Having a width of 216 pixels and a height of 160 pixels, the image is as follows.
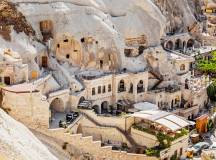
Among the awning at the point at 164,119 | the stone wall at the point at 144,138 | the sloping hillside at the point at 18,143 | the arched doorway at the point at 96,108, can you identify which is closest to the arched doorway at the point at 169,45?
the arched doorway at the point at 96,108

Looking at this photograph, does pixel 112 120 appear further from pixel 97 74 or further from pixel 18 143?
pixel 18 143

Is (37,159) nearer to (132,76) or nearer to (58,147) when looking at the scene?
(58,147)

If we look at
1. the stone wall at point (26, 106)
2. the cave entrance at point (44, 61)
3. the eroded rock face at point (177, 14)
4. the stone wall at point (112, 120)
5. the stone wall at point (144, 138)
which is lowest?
the stone wall at point (144, 138)

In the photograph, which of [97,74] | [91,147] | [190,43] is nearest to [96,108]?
[97,74]

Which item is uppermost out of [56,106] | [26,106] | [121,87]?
[26,106]

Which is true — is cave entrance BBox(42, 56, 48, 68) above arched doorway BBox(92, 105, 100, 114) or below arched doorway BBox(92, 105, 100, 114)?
above

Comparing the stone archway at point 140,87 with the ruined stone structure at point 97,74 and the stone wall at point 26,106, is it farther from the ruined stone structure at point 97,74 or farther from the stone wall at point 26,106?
the stone wall at point 26,106

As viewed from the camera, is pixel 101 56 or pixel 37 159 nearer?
pixel 37 159

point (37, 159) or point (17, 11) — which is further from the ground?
point (17, 11)

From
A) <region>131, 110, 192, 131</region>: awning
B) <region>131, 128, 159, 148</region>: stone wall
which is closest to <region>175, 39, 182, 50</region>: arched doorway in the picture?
<region>131, 110, 192, 131</region>: awning

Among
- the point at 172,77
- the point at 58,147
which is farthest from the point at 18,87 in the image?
the point at 172,77

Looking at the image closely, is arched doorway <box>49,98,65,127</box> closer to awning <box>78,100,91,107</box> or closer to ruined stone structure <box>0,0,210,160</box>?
ruined stone structure <box>0,0,210,160</box>
